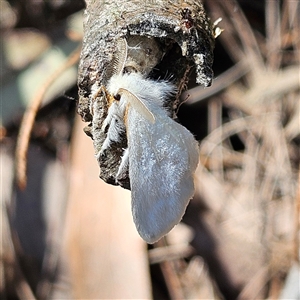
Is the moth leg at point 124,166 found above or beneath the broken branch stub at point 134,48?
beneath

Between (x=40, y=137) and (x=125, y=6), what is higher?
(x=125, y=6)

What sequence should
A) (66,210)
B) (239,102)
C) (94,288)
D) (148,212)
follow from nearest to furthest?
(148,212) < (94,288) < (66,210) < (239,102)

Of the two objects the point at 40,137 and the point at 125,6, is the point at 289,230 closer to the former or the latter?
the point at 40,137

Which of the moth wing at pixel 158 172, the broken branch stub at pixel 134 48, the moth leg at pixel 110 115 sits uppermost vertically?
the broken branch stub at pixel 134 48

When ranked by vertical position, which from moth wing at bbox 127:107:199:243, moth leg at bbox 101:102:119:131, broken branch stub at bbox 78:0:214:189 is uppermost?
broken branch stub at bbox 78:0:214:189

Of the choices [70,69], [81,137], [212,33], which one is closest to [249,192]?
[81,137]

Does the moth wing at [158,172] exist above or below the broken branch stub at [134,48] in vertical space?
below

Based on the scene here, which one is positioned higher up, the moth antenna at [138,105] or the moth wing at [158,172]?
the moth antenna at [138,105]
